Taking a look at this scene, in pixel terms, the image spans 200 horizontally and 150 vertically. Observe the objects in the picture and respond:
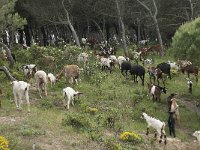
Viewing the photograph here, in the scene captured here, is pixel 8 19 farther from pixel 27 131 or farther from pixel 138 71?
pixel 27 131

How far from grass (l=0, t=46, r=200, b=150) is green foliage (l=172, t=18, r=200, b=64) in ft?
10.7

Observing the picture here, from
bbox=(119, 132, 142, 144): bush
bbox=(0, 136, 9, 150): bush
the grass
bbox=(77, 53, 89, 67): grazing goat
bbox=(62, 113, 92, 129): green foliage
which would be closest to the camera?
bbox=(0, 136, 9, 150): bush

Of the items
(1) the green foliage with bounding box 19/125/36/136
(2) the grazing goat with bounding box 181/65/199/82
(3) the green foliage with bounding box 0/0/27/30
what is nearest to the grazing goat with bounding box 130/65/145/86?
(2) the grazing goat with bounding box 181/65/199/82

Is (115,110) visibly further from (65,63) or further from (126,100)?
(65,63)

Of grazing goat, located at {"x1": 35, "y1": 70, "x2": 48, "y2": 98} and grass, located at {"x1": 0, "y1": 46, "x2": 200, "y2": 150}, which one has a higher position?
grazing goat, located at {"x1": 35, "y1": 70, "x2": 48, "y2": 98}

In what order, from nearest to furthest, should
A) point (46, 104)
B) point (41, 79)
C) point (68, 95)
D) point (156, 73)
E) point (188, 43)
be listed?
1. point (68, 95)
2. point (46, 104)
3. point (41, 79)
4. point (188, 43)
5. point (156, 73)

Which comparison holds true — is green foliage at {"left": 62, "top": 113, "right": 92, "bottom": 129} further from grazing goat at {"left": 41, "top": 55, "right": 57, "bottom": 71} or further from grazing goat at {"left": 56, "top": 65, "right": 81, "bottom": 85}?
grazing goat at {"left": 41, "top": 55, "right": 57, "bottom": 71}

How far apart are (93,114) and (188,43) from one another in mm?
8552

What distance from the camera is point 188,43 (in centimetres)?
3020

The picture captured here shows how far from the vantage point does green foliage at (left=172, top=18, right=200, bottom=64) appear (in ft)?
97.6

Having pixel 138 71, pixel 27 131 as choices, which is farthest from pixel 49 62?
pixel 27 131

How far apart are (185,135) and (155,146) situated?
158 inches

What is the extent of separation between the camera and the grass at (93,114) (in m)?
20.5

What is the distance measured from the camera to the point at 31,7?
4938 cm
